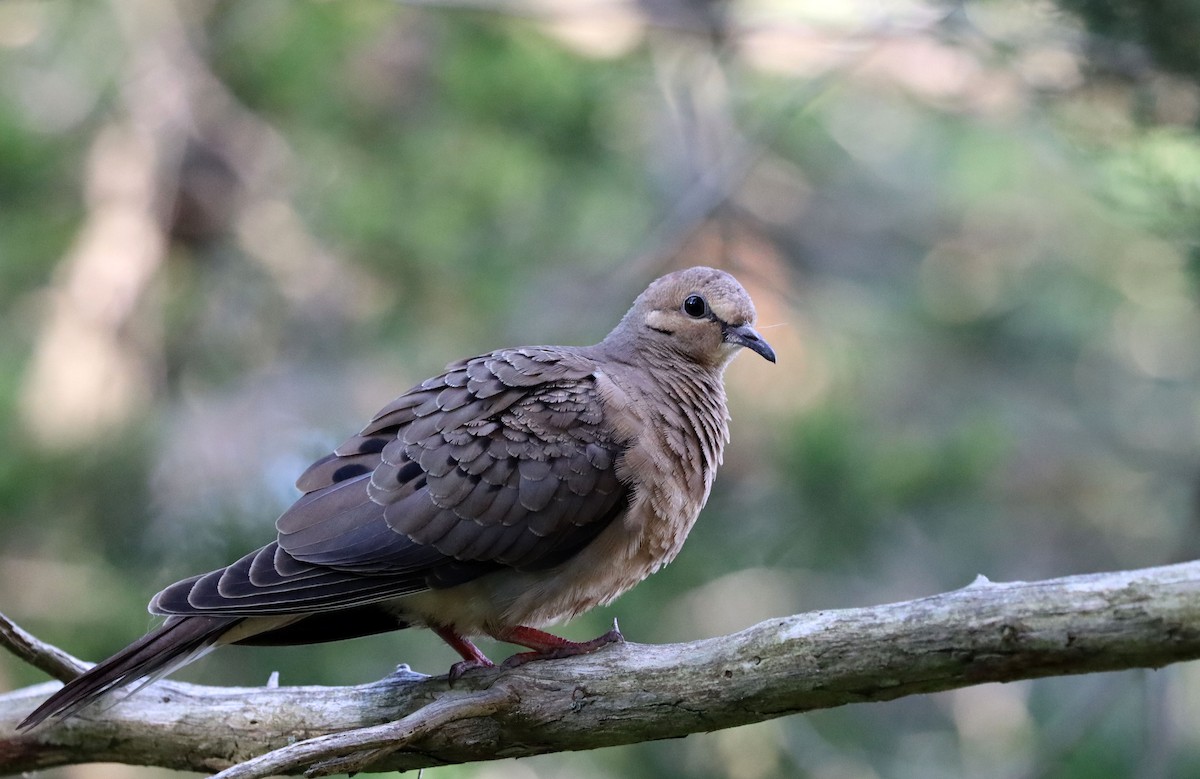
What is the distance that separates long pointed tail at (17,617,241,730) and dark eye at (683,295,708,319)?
5.84ft

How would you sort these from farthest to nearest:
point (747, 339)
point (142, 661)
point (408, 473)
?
point (747, 339)
point (408, 473)
point (142, 661)

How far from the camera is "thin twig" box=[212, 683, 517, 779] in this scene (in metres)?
2.75

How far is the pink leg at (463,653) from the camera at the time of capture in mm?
3352

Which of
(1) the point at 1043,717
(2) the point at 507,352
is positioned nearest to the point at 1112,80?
(2) the point at 507,352

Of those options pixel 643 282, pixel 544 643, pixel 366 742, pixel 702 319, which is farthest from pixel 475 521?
pixel 643 282

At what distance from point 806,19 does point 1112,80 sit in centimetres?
179

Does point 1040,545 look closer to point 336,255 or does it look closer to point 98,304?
point 336,255

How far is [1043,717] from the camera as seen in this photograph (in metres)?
7.58

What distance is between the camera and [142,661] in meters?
3.16

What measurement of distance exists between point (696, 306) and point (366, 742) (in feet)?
6.31

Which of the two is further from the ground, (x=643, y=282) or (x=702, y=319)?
(x=643, y=282)

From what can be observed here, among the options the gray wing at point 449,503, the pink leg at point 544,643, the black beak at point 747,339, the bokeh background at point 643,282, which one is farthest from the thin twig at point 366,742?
the bokeh background at point 643,282

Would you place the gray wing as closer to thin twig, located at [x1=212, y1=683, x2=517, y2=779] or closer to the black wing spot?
the black wing spot

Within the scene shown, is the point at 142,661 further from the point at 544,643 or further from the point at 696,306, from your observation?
the point at 696,306
